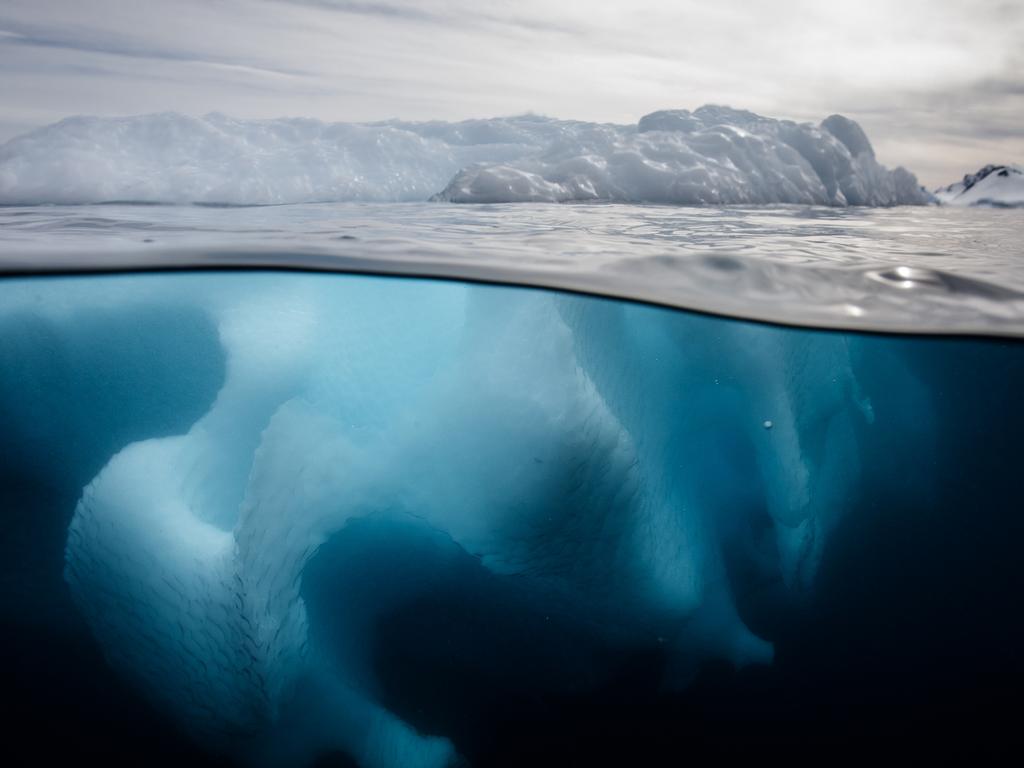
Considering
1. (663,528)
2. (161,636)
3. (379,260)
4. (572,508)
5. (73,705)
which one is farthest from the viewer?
(379,260)

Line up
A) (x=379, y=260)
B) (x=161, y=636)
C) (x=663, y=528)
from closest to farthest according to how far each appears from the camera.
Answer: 1. (x=161, y=636)
2. (x=663, y=528)
3. (x=379, y=260)

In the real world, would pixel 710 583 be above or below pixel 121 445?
below

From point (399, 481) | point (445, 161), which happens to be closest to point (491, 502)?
point (399, 481)

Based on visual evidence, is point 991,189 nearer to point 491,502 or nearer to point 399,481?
point 491,502

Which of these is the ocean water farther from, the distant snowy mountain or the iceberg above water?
the distant snowy mountain

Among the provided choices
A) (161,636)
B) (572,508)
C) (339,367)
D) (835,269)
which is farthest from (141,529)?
(835,269)

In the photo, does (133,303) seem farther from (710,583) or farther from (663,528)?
(710,583)
